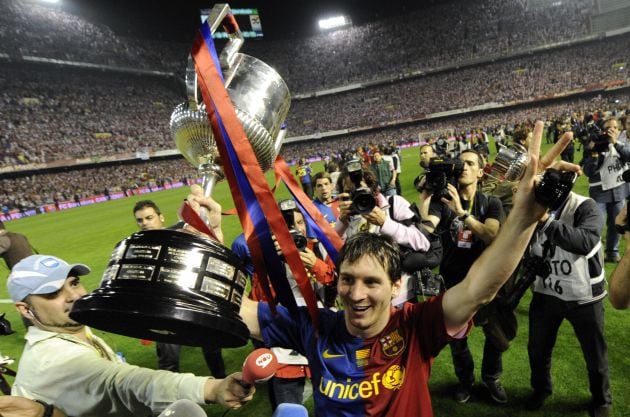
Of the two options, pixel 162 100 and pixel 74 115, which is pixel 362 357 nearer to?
pixel 74 115

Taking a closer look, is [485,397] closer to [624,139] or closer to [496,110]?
[624,139]

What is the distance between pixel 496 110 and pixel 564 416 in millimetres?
47857

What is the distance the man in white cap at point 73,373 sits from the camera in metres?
1.39

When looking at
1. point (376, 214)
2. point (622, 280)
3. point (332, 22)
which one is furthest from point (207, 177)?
point (332, 22)

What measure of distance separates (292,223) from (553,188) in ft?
6.41

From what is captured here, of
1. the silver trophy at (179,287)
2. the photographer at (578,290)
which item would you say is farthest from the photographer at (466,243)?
the silver trophy at (179,287)

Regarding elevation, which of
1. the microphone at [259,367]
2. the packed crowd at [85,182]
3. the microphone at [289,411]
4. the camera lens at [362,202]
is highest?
the packed crowd at [85,182]

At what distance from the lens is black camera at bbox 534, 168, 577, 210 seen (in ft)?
3.56

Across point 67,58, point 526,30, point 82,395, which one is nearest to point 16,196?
point 67,58

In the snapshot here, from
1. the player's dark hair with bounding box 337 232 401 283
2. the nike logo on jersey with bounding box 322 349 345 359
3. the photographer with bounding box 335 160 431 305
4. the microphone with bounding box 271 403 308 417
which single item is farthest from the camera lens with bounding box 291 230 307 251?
the microphone with bounding box 271 403 308 417

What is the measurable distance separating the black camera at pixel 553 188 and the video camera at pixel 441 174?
4.79ft

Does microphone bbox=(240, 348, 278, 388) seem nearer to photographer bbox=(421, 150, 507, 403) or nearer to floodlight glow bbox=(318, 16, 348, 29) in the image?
photographer bbox=(421, 150, 507, 403)

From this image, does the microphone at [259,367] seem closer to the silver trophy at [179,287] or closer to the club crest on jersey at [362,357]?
the silver trophy at [179,287]

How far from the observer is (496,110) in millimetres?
44125
